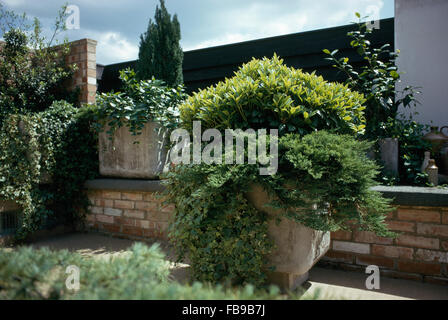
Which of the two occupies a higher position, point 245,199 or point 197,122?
point 197,122

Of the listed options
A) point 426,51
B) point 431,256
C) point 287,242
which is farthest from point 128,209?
point 426,51

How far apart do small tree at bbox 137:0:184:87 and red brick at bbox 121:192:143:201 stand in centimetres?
166

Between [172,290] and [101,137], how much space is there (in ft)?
11.2

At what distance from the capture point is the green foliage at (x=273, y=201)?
7.09ft

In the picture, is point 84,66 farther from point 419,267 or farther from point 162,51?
point 419,267

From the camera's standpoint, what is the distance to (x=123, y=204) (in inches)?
158

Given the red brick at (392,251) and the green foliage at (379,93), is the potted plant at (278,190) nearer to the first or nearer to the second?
the red brick at (392,251)

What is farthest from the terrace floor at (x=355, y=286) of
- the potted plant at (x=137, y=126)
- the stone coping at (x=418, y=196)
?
the potted plant at (x=137, y=126)

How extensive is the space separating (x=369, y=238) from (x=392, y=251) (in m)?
0.20

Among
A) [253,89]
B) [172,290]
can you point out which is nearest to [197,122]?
Answer: [253,89]

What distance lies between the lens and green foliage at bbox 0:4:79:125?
4273 millimetres

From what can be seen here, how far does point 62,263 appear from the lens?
132 cm

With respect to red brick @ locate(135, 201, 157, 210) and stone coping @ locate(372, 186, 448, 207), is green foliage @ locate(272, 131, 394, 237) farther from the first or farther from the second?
red brick @ locate(135, 201, 157, 210)
